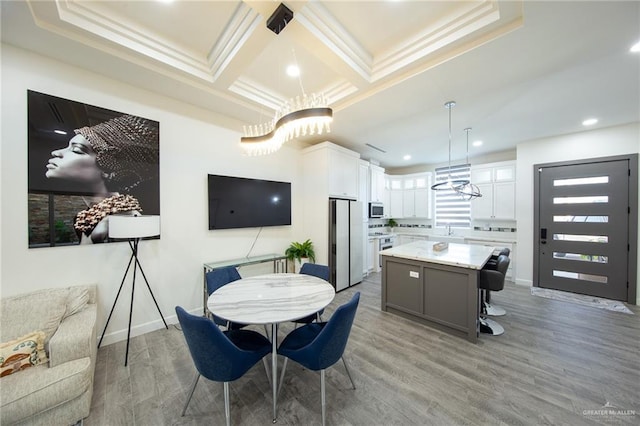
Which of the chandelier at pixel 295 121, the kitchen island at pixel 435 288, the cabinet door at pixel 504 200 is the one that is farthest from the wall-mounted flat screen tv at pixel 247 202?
the cabinet door at pixel 504 200

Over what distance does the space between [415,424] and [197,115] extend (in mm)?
3926

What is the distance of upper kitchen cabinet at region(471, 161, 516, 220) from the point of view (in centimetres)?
458

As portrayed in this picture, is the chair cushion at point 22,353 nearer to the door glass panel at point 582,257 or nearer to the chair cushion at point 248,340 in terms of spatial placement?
the chair cushion at point 248,340

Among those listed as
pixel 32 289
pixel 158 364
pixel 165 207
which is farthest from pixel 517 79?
pixel 32 289

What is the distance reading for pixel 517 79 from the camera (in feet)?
7.55

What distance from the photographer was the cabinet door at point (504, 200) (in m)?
4.54

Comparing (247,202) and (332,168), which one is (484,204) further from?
(247,202)

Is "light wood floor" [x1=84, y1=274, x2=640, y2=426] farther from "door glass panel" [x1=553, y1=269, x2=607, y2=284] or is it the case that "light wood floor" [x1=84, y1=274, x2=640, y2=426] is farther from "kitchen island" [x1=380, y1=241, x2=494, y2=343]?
"door glass panel" [x1=553, y1=269, x2=607, y2=284]

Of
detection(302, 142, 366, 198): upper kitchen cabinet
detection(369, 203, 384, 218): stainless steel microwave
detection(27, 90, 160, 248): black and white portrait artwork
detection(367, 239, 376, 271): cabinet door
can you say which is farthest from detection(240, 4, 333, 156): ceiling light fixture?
detection(367, 239, 376, 271): cabinet door

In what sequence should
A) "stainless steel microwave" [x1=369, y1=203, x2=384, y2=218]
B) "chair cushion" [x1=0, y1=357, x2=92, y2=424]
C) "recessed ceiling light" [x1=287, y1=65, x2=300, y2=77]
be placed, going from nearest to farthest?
"chair cushion" [x1=0, y1=357, x2=92, y2=424] → "recessed ceiling light" [x1=287, y1=65, x2=300, y2=77] → "stainless steel microwave" [x1=369, y1=203, x2=384, y2=218]

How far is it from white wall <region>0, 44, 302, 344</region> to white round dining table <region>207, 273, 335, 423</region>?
126 centimetres

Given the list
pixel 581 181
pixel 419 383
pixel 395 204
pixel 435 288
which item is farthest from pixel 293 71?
pixel 581 181

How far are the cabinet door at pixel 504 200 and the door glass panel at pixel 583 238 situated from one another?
726 mm

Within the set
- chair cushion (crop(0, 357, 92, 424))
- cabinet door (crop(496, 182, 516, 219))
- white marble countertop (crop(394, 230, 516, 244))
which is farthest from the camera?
white marble countertop (crop(394, 230, 516, 244))
